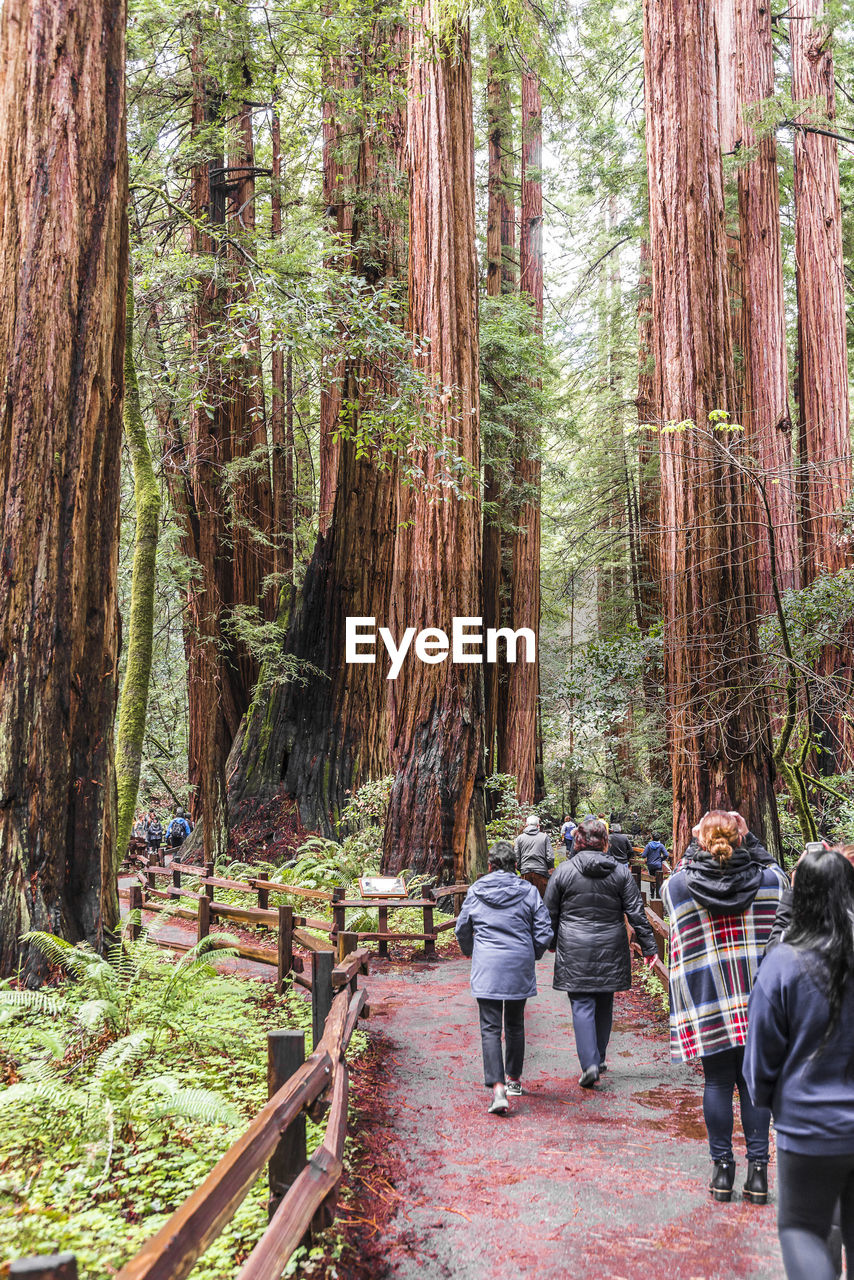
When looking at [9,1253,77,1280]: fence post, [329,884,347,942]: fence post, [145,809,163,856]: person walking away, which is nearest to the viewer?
[9,1253,77,1280]: fence post

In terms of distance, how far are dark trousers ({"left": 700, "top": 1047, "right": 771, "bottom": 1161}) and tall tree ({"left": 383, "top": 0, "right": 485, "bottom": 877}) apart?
301 inches

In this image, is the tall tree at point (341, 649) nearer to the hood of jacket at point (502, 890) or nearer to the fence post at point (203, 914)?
the fence post at point (203, 914)

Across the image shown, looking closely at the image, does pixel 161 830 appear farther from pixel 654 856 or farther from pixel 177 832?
pixel 654 856

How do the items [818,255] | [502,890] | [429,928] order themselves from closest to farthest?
[502,890], [429,928], [818,255]

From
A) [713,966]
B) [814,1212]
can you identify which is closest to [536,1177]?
[713,966]

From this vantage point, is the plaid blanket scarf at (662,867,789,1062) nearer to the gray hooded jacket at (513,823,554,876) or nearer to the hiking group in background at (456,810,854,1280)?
the hiking group in background at (456,810,854,1280)

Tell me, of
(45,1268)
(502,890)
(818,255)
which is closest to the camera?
(45,1268)

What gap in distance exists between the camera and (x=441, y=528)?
1214cm

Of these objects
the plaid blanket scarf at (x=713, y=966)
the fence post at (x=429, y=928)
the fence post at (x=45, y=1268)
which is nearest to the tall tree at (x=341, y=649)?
the fence post at (x=429, y=928)

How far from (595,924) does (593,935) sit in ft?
0.24

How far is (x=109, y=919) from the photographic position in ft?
20.1

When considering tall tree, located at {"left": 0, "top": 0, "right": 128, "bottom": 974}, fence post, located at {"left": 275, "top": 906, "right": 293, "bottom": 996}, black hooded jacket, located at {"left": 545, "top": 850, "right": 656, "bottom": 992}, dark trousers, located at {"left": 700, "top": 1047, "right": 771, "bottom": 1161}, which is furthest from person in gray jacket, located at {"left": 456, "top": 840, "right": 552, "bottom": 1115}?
tall tree, located at {"left": 0, "top": 0, "right": 128, "bottom": 974}

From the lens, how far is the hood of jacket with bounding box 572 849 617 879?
5961 millimetres

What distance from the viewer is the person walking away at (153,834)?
74.7 feet
